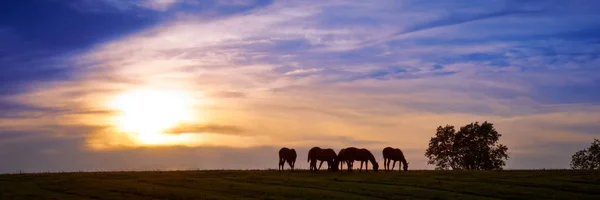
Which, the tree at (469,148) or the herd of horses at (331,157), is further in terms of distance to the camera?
the tree at (469,148)

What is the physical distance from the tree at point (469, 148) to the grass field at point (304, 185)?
1170 inches

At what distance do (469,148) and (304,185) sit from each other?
146ft

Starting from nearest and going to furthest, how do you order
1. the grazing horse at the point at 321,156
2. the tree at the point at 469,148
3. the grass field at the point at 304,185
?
the grass field at the point at 304,185
the grazing horse at the point at 321,156
the tree at the point at 469,148

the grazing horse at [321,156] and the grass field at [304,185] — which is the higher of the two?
the grazing horse at [321,156]

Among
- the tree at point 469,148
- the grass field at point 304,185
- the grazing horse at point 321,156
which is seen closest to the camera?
the grass field at point 304,185

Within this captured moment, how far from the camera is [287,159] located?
174 ft

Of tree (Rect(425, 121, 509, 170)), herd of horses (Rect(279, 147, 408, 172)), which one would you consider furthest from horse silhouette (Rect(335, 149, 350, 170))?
tree (Rect(425, 121, 509, 170))

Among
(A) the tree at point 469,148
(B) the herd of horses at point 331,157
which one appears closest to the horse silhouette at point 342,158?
(B) the herd of horses at point 331,157

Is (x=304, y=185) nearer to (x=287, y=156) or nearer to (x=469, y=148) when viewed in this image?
(x=287, y=156)

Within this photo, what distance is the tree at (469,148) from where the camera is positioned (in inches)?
3068

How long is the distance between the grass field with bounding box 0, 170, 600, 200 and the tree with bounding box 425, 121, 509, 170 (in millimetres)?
29709

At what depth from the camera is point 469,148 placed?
79.0m

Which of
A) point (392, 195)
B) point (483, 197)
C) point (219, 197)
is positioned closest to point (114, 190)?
point (219, 197)

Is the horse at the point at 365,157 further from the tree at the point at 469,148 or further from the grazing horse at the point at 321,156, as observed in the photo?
the tree at the point at 469,148
